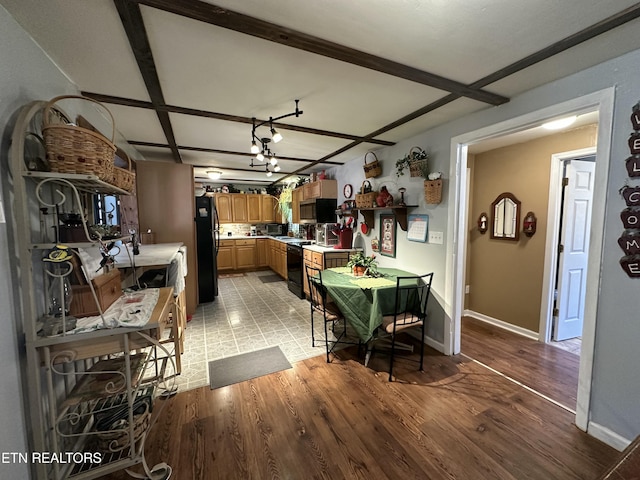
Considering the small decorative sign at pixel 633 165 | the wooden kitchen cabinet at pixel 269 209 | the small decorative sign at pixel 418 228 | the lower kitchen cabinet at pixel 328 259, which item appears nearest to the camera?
the small decorative sign at pixel 633 165

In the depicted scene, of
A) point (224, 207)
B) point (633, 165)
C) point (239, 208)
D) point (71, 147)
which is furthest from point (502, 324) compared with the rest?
point (224, 207)

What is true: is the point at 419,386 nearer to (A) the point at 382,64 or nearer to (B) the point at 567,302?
(B) the point at 567,302

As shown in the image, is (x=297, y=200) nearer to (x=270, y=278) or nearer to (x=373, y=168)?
(x=270, y=278)

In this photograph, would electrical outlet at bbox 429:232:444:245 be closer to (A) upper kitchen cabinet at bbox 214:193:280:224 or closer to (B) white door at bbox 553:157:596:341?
(B) white door at bbox 553:157:596:341

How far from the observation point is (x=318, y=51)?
1365 mm

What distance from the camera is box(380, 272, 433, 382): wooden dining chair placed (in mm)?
2322

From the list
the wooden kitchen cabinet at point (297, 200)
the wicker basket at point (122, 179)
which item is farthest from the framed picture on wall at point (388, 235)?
the wicker basket at point (122, 179)

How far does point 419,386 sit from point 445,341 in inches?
27.6

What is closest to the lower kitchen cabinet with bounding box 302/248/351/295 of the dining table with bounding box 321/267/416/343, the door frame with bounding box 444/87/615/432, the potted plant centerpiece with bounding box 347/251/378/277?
the potted plant centerpiece with bounding box 347/251/378/277

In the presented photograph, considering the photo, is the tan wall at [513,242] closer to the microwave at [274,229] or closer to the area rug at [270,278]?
the area rug at [270,278]

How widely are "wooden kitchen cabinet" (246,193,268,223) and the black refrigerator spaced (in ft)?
8.37

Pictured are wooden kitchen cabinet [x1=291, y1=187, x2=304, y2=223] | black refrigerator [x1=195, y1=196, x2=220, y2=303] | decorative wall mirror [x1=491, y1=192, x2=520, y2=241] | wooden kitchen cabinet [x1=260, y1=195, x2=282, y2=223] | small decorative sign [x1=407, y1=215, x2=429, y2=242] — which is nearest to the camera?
small decorative sign [x1=407, y1=215, x2=429, y2=242]

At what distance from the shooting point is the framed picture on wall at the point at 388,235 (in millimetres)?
3262

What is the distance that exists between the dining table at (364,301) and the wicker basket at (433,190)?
94 centimetres
